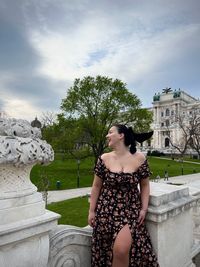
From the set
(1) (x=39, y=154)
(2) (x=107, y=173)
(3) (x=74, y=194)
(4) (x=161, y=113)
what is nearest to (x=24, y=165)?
(1) (x=39, y=154)

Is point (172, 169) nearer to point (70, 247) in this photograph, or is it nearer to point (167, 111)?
point (70, 247)

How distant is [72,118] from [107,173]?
953 inches

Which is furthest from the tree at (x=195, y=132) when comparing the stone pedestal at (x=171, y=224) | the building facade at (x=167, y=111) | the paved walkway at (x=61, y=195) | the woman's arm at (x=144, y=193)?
the woman's arm at (x=144, y=193)

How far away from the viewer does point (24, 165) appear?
2.19 metres

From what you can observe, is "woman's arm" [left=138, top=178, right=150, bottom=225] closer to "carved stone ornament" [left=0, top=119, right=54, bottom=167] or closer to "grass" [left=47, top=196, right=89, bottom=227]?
"carved stone ornament" [left=0, top=119, right=54, bottom=167]

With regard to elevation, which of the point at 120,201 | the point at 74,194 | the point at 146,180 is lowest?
the point at 74,194

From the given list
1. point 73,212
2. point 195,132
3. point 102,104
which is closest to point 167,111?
point 195,132

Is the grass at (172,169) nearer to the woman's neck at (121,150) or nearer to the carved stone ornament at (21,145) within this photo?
the woman's neck at (121,150)

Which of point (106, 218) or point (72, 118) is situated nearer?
point (106, 218)

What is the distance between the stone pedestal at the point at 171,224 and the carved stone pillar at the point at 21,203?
1210 mm

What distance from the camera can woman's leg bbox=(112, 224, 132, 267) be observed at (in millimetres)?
2525

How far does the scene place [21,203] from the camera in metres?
2.21

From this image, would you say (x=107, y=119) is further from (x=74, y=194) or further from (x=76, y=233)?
(x=76, y=233)

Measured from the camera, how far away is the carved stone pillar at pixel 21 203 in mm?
2078
